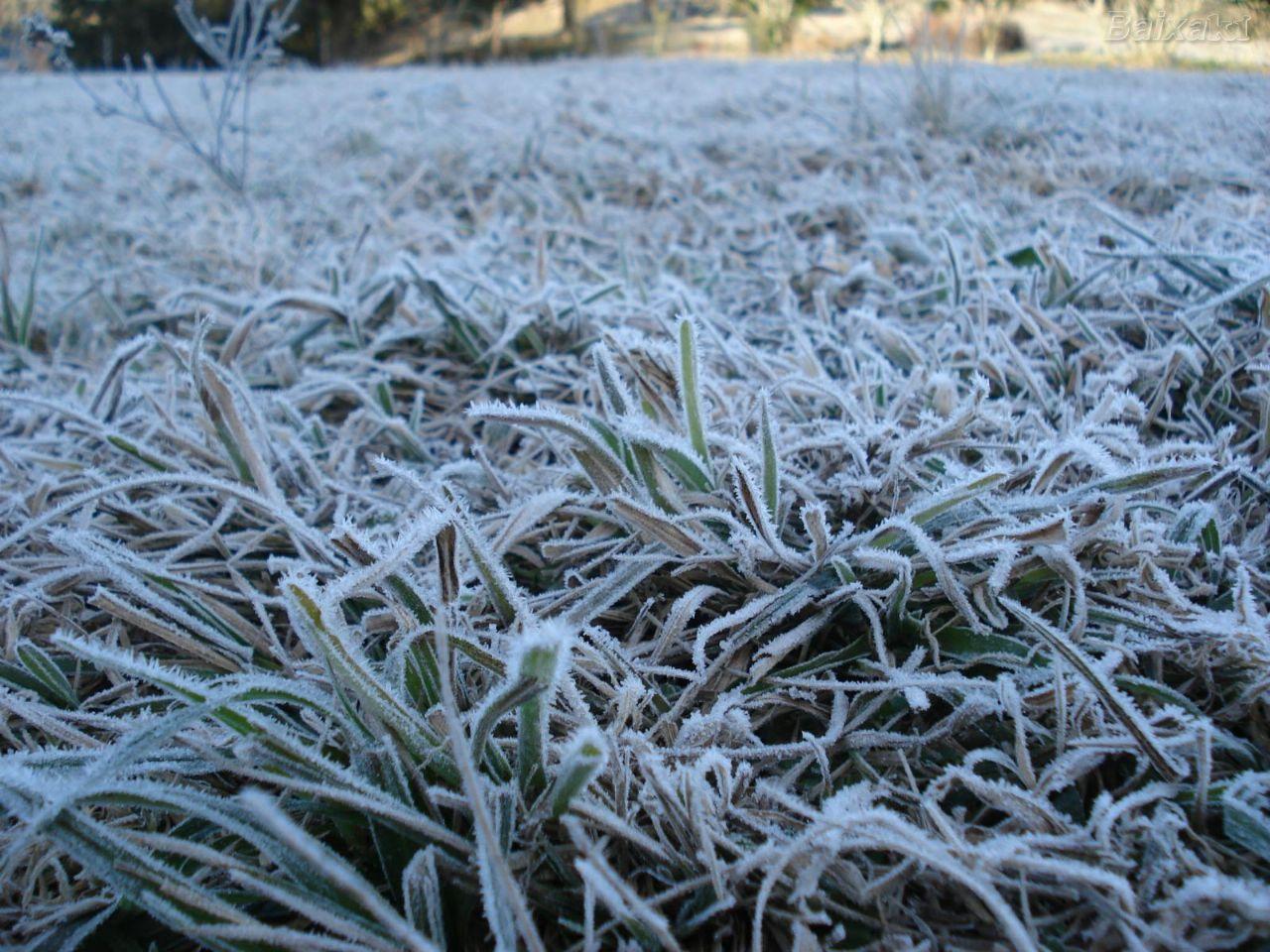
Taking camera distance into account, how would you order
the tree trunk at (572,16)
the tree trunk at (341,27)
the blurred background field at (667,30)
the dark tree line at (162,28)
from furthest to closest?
the tree trunk at (572,16) < the tree trunk at (341,27) < the dark tree line at (162,28) < the blurred background field at (667,30)

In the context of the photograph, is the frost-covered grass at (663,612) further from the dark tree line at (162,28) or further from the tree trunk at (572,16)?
the tree trunk at (572,16)

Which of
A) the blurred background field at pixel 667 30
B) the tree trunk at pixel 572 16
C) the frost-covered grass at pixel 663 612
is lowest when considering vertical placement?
the frost-covered grass at pixel 663 612

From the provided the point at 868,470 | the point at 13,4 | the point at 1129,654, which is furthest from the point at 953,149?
the point at 13,4

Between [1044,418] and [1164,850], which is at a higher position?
[1044,418]

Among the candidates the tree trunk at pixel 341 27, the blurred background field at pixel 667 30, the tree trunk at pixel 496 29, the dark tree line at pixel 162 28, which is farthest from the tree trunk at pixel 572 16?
the tree trunk at pixel 341 27

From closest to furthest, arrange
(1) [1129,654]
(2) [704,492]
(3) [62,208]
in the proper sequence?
1. (1) [1129,654]
2. (2) [704,492]
3. (3) [62,208]

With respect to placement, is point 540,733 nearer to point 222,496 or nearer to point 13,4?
point 222,496
